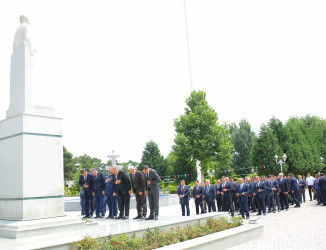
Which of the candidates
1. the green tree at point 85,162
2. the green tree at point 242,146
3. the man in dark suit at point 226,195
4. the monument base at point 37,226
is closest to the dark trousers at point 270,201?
the man in dark suit at point 226,195

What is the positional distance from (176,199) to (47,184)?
1814 cm

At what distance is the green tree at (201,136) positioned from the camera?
3014 cm

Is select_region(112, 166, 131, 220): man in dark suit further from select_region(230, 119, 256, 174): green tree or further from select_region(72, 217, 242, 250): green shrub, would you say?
select_region(230, 119, 256, 174): green tree

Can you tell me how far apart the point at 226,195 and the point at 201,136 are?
622 inches

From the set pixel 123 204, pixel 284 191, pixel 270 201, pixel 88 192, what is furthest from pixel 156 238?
pixel 284 191

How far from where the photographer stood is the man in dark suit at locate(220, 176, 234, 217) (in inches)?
586

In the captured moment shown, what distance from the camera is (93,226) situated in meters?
8.08

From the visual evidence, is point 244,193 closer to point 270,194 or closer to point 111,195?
point 270,194

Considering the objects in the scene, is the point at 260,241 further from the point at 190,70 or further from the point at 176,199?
the point at 190,70

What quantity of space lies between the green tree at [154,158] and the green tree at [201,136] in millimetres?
24386

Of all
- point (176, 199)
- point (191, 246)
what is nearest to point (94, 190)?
point (191, 246)

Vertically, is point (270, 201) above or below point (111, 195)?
below

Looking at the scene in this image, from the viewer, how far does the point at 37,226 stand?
23.0 ft

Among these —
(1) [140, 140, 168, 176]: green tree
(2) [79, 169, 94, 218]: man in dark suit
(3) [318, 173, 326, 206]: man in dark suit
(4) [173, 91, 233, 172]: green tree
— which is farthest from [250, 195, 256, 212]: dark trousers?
(1) [140, 140, 168, 176]: green tree
